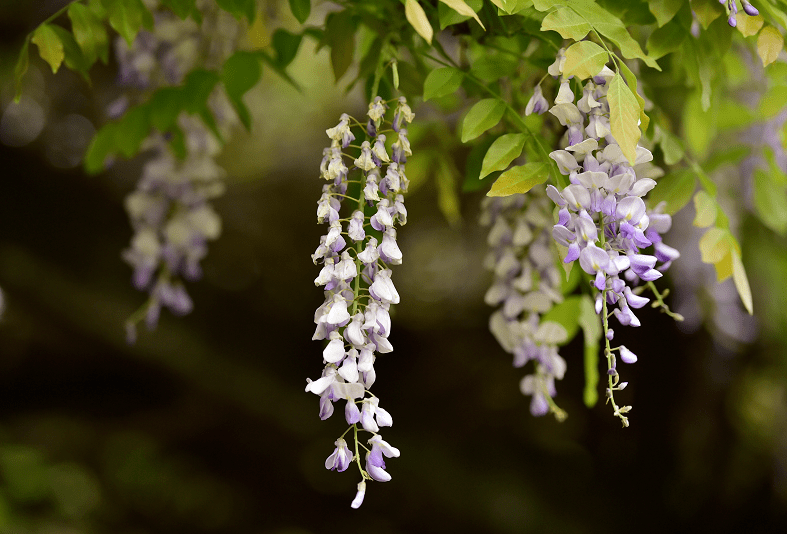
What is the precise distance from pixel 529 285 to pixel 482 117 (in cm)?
31

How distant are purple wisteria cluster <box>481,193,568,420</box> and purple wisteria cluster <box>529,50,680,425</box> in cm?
28

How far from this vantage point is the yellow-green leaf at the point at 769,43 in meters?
0.52

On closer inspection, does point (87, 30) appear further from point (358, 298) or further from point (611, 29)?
point (611, 29)

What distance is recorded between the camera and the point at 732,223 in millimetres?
1334

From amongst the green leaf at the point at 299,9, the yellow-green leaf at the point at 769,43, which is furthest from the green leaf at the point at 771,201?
the green leaf at the point at 299,9

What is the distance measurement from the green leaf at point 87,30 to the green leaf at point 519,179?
0.48 meters

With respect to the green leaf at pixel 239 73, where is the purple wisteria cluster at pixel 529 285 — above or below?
below

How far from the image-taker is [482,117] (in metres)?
0.54

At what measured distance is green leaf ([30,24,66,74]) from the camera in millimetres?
574

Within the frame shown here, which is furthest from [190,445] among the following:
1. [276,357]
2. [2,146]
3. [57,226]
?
[2,146]

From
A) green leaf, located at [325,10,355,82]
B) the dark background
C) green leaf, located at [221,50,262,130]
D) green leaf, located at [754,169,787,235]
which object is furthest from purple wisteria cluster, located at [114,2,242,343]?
green leaf, located at [754,169,787,235]

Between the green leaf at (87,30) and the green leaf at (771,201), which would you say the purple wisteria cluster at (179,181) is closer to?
the green leaf at (87,30)

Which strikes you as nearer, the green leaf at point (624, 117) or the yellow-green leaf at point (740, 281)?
the green leaf at point (624, 117)

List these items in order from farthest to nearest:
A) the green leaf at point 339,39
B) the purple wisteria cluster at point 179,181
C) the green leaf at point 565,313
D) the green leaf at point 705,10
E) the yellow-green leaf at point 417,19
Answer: the purple wisteria cluster at point 179,181 < the green leaf at point 565,313 < the green leaf at point 339,39 < the green leaf at point 705,10 < the yellow-green leaf at point 417,19
